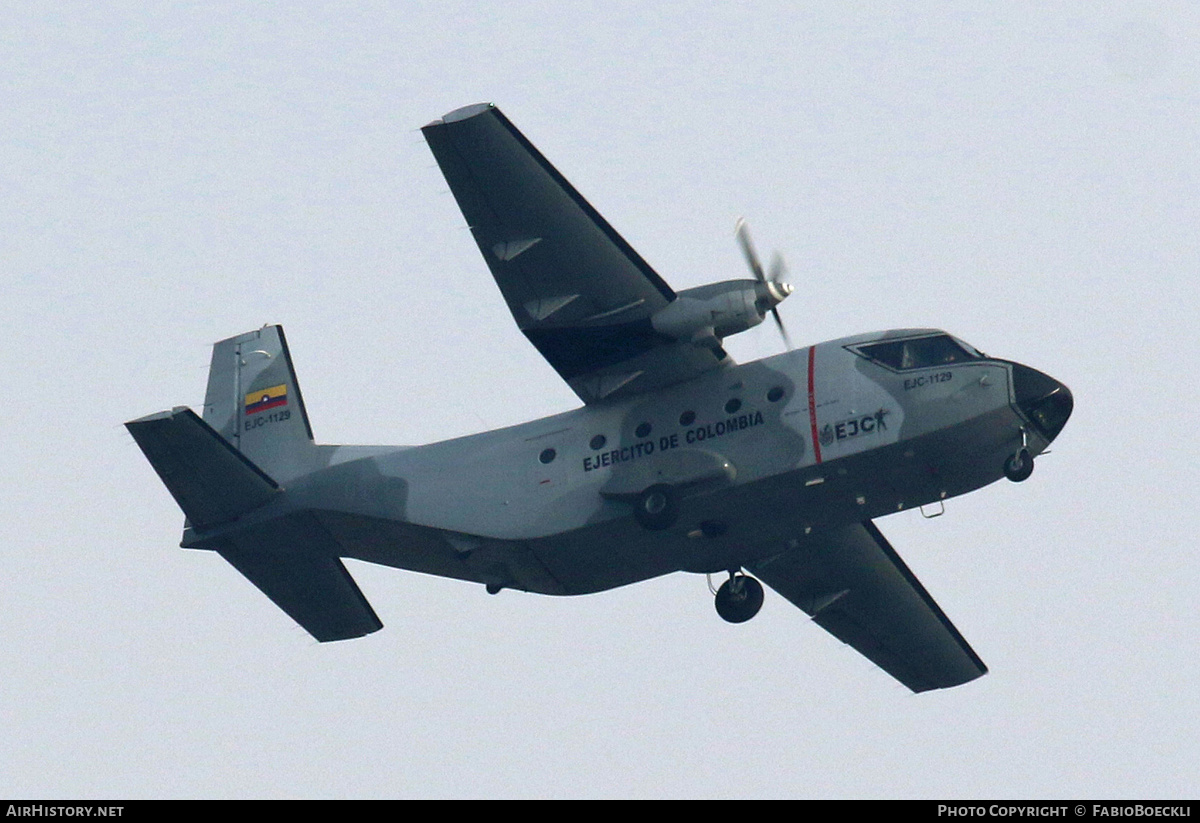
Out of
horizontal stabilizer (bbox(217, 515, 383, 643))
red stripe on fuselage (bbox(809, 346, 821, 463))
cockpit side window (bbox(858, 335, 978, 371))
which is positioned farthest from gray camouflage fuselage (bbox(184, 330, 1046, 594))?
horizontal stabilizer (bbox(217, 515, 383, 643))

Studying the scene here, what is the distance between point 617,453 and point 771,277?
2.93m

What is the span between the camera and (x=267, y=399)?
25.9 metres

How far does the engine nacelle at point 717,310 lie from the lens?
69.6 ft

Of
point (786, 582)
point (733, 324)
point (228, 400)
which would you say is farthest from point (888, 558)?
point (228, 400)

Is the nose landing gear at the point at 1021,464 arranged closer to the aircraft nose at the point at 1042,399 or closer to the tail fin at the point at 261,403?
the aircraft nose at the point at 1042,399

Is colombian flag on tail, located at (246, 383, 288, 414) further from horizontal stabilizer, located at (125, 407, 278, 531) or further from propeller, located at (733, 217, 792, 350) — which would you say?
propeller, located at (733, 217, 792, 350)

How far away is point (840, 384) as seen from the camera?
2128 cm

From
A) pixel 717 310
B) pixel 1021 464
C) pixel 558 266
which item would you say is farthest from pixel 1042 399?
pixel 558 266

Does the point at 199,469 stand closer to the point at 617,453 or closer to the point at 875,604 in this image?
the point at 617,453

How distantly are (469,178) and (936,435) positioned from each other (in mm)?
6309

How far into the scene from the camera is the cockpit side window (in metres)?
21.0

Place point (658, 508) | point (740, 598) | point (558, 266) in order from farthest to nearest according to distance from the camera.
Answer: point (740, 598) → point (558, 266) → point (658, 508)

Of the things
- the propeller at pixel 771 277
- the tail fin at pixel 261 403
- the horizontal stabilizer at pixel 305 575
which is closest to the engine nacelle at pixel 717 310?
the propeller at pixel 771 277

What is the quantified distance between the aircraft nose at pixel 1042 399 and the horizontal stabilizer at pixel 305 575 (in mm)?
9190
